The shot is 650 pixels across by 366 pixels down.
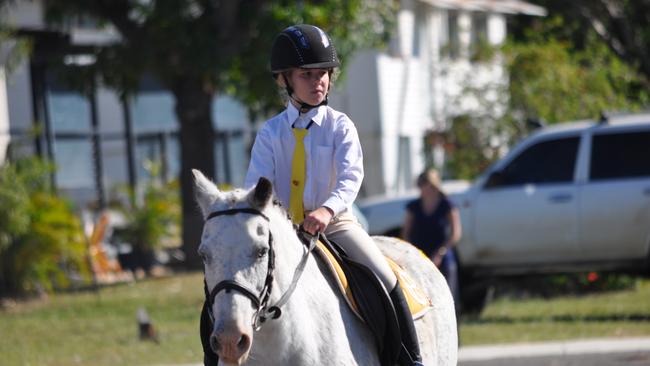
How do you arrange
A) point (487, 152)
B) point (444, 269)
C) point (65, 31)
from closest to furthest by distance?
point (444, 269) → point (487, 152) → point (65, 31)

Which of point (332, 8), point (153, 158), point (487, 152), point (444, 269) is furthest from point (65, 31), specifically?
point (444, 269)

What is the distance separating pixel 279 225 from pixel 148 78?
2437 centimetres

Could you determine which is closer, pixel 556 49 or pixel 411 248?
pixel 411 248

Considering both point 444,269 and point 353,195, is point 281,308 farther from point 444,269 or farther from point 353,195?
point 444,269

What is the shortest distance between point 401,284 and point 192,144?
16.1 meters

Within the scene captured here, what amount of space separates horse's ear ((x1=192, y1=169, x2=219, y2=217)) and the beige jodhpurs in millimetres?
951

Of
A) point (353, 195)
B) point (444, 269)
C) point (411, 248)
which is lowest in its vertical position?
point (444, 269)

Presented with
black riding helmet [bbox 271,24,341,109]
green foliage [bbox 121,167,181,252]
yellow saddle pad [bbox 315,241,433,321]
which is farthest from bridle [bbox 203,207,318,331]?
green foliage [bbox 121,167,181,252]

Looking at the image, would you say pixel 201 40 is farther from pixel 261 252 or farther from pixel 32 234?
pixel 261 252

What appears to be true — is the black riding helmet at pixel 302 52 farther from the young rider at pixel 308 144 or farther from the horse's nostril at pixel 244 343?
the horse's nostril at pixel 244 343

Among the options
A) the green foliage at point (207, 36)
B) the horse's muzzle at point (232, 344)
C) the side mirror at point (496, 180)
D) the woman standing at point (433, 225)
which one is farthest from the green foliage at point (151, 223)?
the horse's muzzle at point (232, 344)

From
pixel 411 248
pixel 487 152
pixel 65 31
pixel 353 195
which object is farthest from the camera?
pixel 65 31

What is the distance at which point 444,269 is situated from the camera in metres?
13.6

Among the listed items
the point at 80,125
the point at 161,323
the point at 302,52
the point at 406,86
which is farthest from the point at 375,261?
the point at 406,86
